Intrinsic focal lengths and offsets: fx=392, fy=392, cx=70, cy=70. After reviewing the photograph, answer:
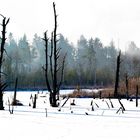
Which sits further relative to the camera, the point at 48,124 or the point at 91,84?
the point at 91,84

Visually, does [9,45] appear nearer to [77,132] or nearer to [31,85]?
[31,85]

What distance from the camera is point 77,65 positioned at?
9744cm

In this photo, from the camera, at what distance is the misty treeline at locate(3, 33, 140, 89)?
76500 millimetres

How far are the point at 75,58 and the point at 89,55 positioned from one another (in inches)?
823

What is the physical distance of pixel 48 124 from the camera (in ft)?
39.1

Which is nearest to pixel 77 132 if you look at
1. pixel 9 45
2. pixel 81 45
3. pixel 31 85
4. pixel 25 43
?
pixel 31 85

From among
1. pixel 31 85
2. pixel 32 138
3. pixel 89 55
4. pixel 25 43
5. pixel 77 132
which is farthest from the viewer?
pixel 25 43

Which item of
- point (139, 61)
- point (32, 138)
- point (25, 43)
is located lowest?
point (32, 138)

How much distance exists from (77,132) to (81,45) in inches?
4373

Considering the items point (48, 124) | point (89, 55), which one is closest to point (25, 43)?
point (89, 55)

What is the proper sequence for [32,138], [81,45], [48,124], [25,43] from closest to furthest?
[32,138] → [48,124] → [25,43] → [81,45]

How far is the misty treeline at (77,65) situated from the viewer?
251ft

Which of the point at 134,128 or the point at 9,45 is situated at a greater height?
the point at 9,45

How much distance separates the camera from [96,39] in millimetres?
115750
